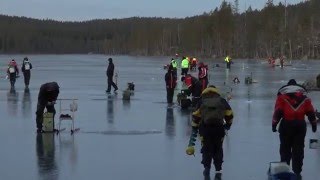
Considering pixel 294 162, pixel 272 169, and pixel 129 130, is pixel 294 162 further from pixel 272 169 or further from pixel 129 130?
pixel 129 130

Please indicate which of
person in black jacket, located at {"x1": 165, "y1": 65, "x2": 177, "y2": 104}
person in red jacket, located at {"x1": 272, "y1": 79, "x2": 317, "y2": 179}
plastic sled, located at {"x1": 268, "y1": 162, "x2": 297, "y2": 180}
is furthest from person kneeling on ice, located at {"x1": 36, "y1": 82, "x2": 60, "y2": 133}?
person in black jacket, located at {"x1": 165, "y1": 65, "x2": 177, "y2": 104}

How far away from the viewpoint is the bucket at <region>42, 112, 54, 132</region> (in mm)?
16328

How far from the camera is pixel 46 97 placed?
16.8 meters

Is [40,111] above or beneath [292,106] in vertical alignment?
beneath

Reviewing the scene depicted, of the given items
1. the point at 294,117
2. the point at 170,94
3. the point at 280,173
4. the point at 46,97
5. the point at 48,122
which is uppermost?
the point at 294,117

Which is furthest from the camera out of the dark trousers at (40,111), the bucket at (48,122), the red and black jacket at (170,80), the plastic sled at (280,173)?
the red and black jacket at (170,80)

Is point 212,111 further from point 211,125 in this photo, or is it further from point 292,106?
point 292,106

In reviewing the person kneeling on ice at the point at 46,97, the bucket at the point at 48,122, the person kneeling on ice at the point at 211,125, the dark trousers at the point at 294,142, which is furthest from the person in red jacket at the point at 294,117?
the person kneeling on ice at the point at 46,97

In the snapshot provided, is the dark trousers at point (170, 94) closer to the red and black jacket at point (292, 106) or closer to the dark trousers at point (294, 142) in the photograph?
the dark trousers at point (294, 142)

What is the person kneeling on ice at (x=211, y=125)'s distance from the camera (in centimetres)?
1080

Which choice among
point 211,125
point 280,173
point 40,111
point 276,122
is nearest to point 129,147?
→ point 40,111

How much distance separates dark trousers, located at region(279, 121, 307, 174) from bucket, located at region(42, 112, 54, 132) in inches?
268

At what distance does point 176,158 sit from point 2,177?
326 centimetres

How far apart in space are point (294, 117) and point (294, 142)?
41 cm
